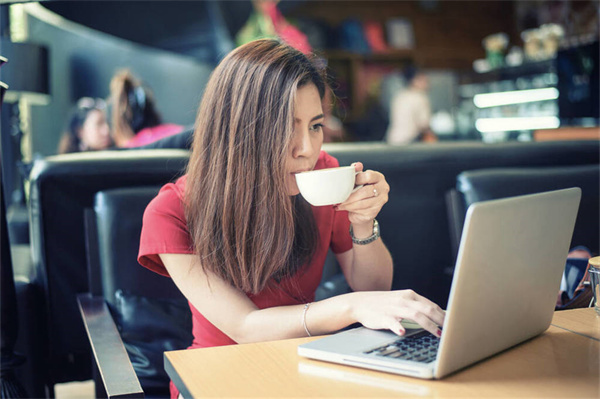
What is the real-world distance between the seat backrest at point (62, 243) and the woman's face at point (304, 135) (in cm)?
81

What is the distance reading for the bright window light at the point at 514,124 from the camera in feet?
20.1

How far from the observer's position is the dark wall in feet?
19.1

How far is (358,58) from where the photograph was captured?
7898mm

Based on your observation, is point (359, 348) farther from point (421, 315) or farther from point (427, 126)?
point (427, 126)

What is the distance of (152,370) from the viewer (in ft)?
5.02

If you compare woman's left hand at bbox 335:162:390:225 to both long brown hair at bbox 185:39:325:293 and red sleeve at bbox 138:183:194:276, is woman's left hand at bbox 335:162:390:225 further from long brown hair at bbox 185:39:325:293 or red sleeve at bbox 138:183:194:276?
red sleeve at bbox 138:183:194:276

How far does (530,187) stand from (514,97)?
16.5 feet

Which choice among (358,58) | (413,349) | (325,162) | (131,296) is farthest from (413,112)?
(413,349)

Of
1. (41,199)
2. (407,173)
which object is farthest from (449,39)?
(41,199)

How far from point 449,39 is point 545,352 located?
27.2ft

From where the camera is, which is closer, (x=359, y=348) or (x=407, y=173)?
(x=359, y=348)

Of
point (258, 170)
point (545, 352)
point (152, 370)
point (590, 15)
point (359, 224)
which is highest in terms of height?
point (590, 15)

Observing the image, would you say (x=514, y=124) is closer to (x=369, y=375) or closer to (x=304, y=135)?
(x=304, y=135)

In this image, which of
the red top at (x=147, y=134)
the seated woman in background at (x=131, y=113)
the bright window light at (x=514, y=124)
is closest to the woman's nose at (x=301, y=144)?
the red top at (x=147, y=134)
